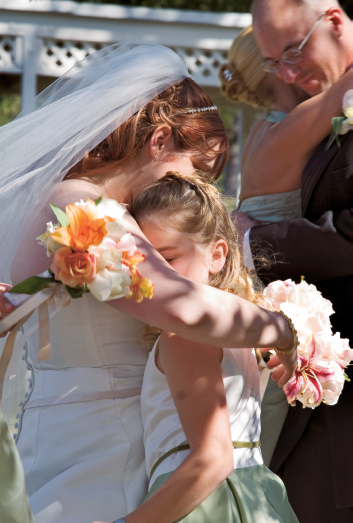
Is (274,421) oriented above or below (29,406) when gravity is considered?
below

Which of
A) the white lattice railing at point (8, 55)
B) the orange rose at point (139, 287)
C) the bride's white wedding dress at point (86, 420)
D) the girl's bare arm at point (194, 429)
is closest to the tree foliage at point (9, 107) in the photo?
the white lattice railing at point (8, 55)

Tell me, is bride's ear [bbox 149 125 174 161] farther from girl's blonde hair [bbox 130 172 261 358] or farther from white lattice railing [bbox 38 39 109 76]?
white lattice railing [bbox 38 39 109 76]

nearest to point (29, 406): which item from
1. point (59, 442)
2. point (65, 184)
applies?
point (59, 442)

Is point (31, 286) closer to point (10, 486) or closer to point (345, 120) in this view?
point (10, 486)

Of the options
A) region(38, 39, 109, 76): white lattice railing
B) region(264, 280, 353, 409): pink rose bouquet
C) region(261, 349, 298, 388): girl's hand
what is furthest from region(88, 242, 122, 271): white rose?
region(38, 39, 109, 76): white lattice railing

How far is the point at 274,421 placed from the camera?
108 inches

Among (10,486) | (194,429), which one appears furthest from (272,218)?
(10,486)

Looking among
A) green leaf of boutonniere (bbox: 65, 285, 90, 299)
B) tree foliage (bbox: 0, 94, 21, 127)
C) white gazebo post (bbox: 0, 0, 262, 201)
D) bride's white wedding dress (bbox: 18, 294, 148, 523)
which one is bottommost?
tree foliage (bbox: 0, 94, 21, 127)

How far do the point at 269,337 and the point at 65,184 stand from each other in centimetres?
82

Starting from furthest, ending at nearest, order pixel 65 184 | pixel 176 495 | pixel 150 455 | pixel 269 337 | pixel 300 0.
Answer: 1. pixel 300 0
2. pixel 65 184
3. pixel 150 455
4. pixel 269 337
5. pixel 176 495

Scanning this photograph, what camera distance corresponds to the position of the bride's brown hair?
212 centimetres

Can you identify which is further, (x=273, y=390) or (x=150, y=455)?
(x=273, y=390)

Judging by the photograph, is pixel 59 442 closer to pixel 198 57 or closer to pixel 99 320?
pixel 99 320

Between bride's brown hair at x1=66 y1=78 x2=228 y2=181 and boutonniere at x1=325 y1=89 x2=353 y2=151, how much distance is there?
557 mm
